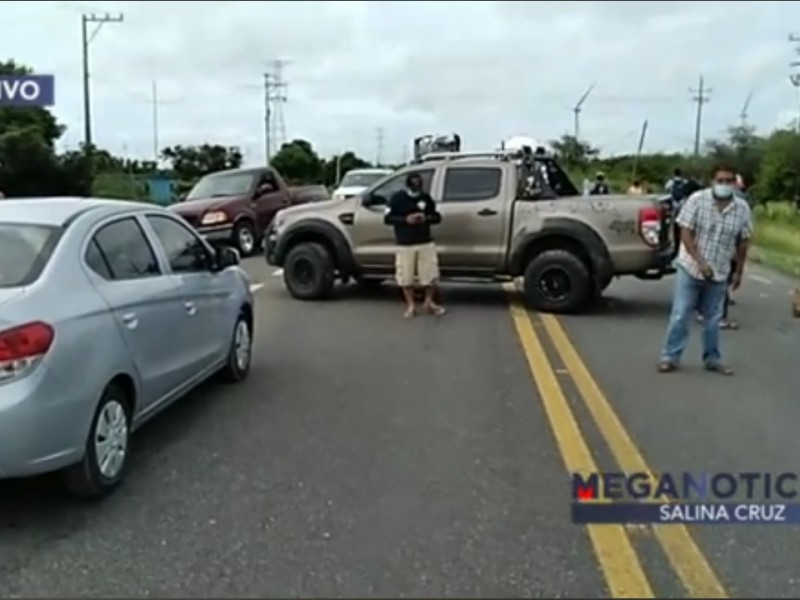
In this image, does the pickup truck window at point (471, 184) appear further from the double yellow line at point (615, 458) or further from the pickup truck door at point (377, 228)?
the double yellow line at point (615, 458)

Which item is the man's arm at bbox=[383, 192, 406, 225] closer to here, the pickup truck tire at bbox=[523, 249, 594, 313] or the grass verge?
the pickup truck tire at bbox=[523, 249, 594, 313]

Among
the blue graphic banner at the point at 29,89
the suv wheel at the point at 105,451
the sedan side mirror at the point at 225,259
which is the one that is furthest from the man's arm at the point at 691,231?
the blue graphic banner at the point at 29,89

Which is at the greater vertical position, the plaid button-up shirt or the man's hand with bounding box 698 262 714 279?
the plaid button-up shirt

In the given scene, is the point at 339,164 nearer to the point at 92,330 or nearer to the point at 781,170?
the point at 781,170

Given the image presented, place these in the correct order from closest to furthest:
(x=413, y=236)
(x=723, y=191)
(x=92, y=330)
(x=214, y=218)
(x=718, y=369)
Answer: (x=92, y=330) → (x=723, y=191) → (x=718, y=369) → (x=413, y=236) → (x=214, y=218)

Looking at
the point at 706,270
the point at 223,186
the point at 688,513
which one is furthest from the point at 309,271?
the point at 688,513

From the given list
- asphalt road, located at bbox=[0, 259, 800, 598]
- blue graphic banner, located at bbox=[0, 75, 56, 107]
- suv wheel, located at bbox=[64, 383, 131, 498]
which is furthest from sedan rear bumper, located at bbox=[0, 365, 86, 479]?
blue graphic banner, located at bbox=[0, 75, 56, 107]

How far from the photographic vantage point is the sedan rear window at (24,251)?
4.70 m

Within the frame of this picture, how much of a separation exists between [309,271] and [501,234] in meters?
2.68

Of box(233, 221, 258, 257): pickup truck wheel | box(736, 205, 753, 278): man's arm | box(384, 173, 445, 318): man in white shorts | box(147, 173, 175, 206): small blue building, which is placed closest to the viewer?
box(736, 205, 753, 278): man's arm

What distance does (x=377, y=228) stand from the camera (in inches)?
467

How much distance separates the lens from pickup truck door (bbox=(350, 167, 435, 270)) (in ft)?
38.6

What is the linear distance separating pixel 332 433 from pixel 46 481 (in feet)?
5.70

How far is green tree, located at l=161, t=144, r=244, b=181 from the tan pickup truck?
53.7 meters
